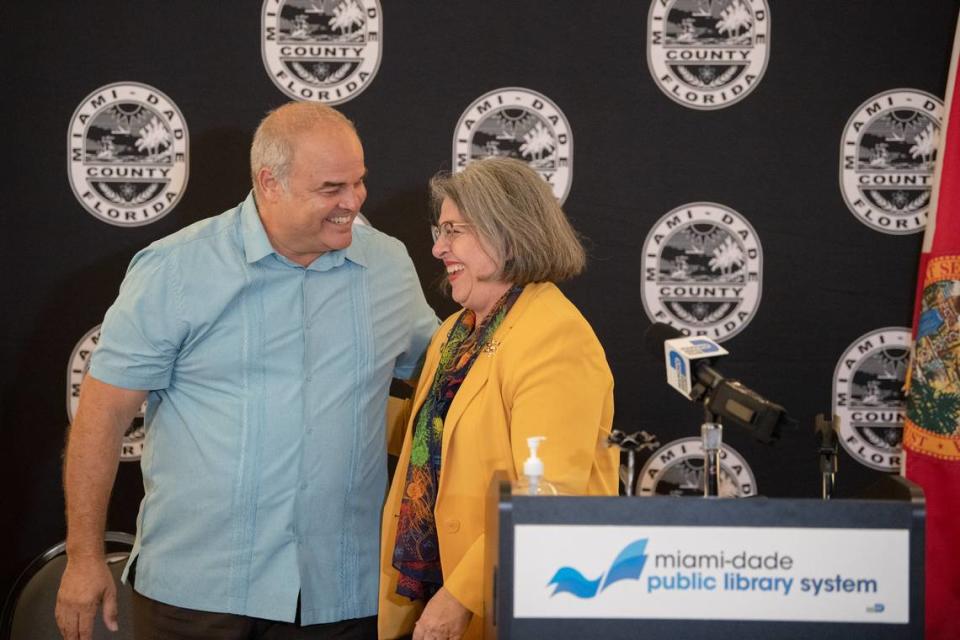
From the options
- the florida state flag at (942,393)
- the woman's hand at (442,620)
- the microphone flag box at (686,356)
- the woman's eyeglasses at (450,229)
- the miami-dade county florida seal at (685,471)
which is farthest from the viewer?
the miami-dade county florida seal at (685,471)

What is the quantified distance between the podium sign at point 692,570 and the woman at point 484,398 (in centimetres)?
55

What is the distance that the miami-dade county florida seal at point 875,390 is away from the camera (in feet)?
9.62

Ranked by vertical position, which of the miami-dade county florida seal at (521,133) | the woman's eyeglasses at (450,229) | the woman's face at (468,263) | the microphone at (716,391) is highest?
the miami-dade county florida seal at (521,133)

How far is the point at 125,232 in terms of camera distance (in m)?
3.01

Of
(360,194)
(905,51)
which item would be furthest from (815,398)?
(360,194)

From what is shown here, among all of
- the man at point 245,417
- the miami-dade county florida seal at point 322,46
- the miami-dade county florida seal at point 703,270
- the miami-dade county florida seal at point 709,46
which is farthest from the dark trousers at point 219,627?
the miami-dade county florida seal at point 709,46

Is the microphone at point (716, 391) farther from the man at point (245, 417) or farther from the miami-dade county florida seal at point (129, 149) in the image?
the miami-dade county florida seal at point (129, 149)

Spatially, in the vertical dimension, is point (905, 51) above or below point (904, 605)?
above

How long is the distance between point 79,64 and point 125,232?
0.51 m

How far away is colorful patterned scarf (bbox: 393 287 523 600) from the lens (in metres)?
2.16

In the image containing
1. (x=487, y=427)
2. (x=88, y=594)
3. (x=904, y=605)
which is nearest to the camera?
(x=904, y=605)

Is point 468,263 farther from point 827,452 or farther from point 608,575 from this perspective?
point 608,575

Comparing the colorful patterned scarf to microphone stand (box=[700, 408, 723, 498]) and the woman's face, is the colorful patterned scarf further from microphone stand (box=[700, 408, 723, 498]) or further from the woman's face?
microphone stand (box=[700, 408, 723, 498])

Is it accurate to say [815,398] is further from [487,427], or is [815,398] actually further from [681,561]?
[681,561]
